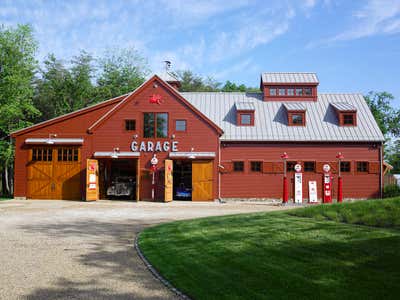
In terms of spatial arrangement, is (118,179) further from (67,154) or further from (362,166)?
(362,166)

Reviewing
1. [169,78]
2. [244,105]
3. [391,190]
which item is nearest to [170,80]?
[169,78]

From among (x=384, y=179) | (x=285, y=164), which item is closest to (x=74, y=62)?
(x=285, y=164)

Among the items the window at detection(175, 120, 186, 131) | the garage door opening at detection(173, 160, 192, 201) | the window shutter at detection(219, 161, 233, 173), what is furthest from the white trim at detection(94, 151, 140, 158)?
the window shutter at detection(219, 161, 233, 173)

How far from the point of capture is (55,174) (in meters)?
25.8

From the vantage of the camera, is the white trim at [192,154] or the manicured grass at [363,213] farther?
the white trim at [192,154]

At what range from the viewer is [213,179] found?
25.3m

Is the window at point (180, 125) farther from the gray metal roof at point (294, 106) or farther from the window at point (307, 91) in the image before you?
the window at point (307, 91)

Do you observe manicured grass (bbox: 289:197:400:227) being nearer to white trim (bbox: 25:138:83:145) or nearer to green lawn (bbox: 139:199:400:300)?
green lawn (bbox: 139:199:400:300)

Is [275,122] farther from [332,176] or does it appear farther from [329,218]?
[329,218]

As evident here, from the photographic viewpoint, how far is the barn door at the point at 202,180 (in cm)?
2516

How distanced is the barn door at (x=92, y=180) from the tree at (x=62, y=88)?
2040 cm

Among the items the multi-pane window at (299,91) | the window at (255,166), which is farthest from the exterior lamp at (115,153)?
the multi-pane window at (299,91)

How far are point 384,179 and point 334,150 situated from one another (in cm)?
484

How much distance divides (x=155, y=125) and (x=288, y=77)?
11.3 metres
